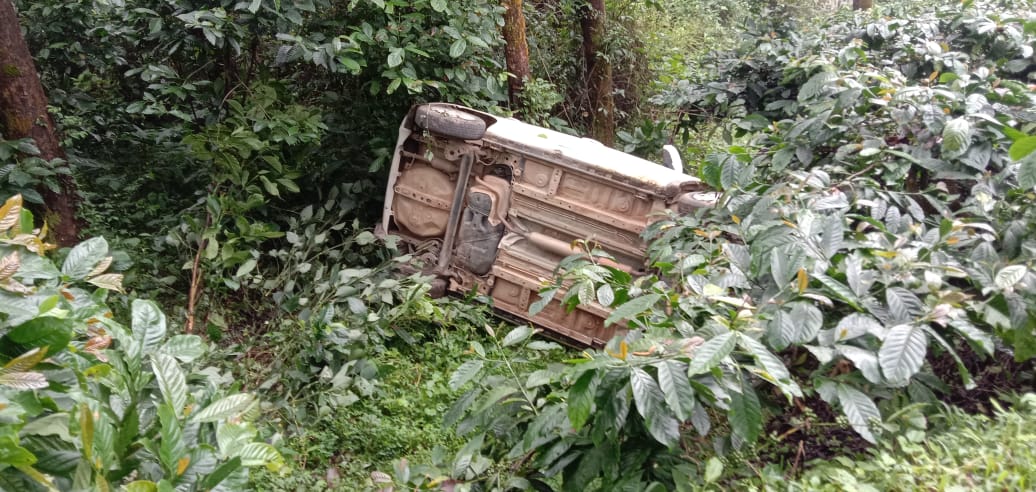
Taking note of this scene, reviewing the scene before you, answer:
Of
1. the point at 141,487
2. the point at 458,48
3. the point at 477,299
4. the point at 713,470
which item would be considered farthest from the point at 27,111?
the point at 713,470

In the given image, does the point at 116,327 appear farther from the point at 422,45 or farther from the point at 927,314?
the point at 422,45

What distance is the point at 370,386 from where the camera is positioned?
4.54m

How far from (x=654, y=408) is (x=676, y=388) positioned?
0.08 m

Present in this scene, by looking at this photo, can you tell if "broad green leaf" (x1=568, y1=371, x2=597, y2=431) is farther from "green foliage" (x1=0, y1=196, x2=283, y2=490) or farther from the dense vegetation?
"green foliage" (x1=0, y1=196, x2=283, y2=490)

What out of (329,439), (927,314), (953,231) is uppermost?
(953,231)

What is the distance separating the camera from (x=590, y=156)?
17.3ft

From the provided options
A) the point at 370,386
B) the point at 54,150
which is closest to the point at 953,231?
the point at 370,386

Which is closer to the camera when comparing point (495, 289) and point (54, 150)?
point (54, 150)

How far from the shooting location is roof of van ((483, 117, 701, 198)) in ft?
16.4

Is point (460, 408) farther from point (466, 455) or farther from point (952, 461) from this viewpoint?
point (952, 461)

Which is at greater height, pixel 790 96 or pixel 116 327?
pixel 790 96

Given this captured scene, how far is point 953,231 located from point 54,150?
18.8 ft

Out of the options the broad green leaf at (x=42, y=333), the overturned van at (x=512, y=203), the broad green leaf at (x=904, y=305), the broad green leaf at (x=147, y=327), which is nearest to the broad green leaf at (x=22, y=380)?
the broad green leaf at (x=42, y=333)

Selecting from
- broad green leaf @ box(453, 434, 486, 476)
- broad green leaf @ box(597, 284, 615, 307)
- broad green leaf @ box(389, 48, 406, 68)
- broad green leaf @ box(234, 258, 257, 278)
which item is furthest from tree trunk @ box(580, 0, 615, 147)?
broad green leaf @ box(453, 434, 486, 476)
